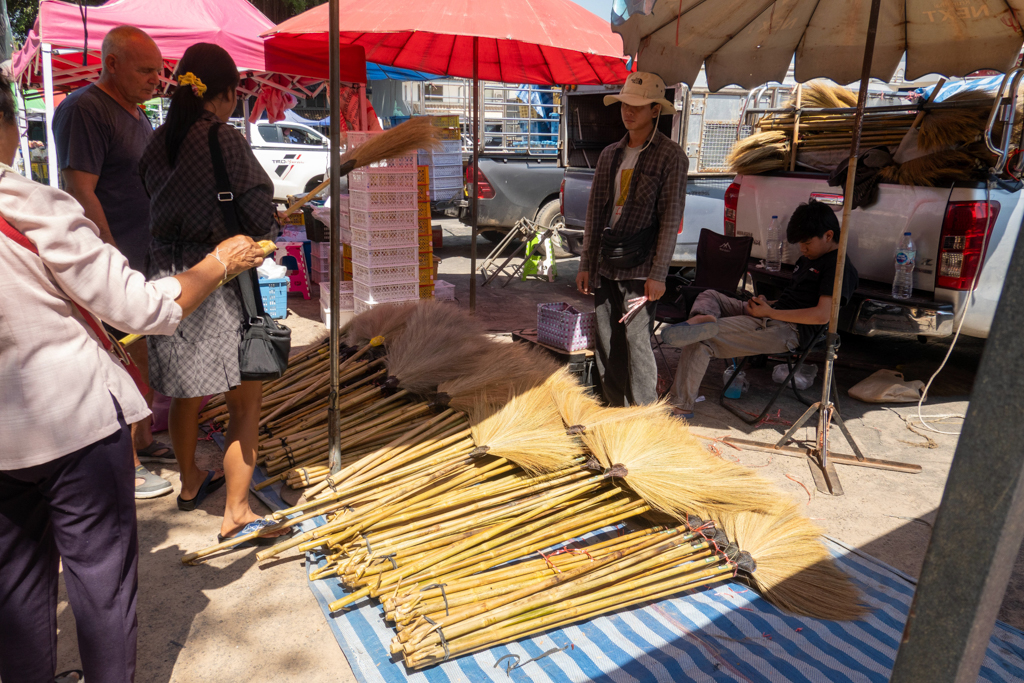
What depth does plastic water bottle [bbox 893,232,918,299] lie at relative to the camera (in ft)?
14.9

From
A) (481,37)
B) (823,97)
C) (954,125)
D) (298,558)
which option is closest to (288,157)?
(481,37)

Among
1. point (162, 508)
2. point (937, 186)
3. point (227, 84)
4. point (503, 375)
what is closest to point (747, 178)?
point (937, 186)

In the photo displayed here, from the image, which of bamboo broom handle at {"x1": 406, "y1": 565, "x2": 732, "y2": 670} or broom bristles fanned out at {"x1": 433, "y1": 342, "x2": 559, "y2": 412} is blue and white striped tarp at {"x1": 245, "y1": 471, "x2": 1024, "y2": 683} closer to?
bamboo broom handle at {"x1": 406, "y1": 565, "x2": 732, "y2": 670}

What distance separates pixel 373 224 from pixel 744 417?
3317mm

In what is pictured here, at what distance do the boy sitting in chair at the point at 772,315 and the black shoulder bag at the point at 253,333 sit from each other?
8.31ft

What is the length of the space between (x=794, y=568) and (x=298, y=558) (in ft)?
6.33

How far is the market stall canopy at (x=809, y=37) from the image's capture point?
3.91 meters

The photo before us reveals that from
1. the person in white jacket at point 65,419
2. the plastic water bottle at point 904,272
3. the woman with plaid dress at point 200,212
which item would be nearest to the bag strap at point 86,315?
the person in white jacket at point 65,419

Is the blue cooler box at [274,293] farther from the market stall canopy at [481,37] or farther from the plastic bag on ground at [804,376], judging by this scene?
the plastic bag on ground at [804,376]

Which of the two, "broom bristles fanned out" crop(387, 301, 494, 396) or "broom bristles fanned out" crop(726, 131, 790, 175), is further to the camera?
"broom bristles fanned out" crop(726, 131, 790, 175)

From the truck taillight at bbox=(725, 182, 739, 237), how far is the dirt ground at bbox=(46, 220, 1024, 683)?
1292mm

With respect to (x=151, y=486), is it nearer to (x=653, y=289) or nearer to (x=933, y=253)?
(x=653, y=289)

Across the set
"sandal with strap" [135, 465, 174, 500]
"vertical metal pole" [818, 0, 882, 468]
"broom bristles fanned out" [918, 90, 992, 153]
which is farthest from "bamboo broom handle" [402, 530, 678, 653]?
"broom bristles fanned out" [918, 90, 992, 153]

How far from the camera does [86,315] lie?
1.69 metres
